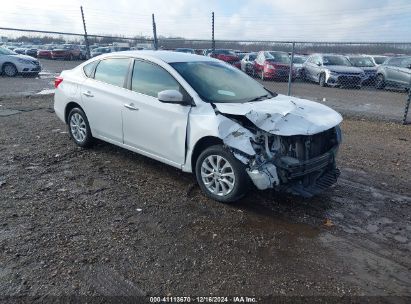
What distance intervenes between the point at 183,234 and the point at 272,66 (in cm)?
1572

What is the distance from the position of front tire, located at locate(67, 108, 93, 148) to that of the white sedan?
19 cm

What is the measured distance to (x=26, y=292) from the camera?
279 centimetres

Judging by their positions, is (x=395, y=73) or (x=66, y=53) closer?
(x=395, y=73)

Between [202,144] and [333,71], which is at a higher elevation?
[202,144]

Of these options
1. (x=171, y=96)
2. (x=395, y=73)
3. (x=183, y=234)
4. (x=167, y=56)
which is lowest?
(x=183, y=234)

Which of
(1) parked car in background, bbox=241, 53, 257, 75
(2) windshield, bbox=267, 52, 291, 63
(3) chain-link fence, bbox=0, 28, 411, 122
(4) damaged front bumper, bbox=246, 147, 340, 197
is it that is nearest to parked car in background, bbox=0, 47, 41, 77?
(3) chain-link fence, bbox=0, 28, 411, 122

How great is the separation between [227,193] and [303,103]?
67.0 inches

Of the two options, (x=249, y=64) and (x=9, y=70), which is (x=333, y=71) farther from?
(x=9, y=70)

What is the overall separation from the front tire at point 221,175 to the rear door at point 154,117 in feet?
1.17

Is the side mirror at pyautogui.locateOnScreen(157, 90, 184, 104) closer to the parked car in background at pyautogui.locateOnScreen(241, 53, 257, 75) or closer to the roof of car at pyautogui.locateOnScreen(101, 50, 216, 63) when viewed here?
the roof of car at pyautogui.locateOnScreen(101, 50, 216, 63)

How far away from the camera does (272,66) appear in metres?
18.1

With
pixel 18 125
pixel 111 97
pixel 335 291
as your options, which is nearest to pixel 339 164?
pixel 335 291

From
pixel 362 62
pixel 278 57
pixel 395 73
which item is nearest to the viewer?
pixel 395 73

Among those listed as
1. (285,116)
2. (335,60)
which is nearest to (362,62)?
(335,60)
